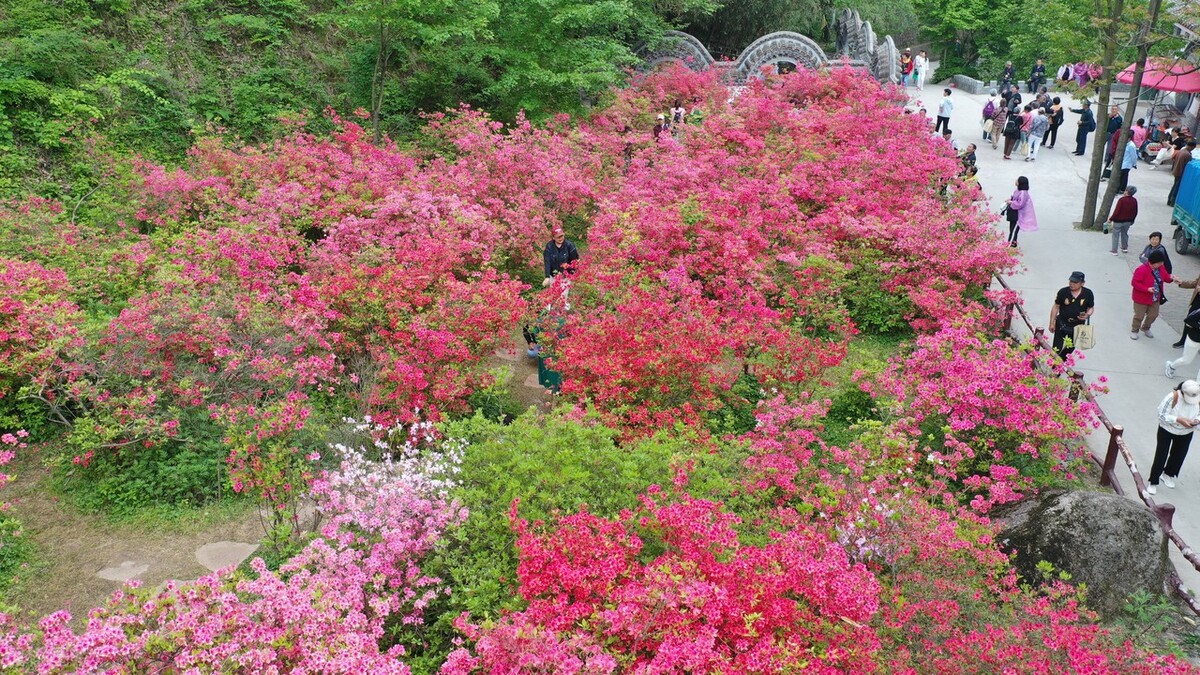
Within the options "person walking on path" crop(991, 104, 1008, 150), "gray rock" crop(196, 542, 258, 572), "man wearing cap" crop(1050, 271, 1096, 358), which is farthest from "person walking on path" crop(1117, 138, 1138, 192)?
"gray rock" crop(196, 542, 258, 572)

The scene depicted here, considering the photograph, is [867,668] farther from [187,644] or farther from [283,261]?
[283,261]

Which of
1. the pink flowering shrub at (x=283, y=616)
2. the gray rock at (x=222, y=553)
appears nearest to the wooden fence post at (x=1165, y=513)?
the pink flowering shrub at (x=283, y=616)

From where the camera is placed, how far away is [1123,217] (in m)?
13.6

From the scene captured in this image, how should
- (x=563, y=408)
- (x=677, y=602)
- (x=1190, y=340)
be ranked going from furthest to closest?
1. (x=1190, y=340)
2. (x=563, y=408)
3. (x=677, y=602)

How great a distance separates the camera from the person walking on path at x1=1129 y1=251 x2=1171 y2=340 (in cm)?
1073

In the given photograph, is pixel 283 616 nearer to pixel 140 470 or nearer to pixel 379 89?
pixel 140 470

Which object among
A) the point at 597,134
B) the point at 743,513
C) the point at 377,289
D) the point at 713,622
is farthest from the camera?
the point at 597,134

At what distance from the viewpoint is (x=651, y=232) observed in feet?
38.5

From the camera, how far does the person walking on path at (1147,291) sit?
35.2 ft

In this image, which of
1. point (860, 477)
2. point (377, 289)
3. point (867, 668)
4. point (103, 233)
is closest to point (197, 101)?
point (103, 233)

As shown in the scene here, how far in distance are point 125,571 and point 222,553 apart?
2.63 ft

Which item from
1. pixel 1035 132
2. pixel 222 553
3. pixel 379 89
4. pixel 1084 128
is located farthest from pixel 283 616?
pixel 1084 128

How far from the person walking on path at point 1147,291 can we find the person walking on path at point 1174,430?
3408mm

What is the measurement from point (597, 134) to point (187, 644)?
15.0 m
